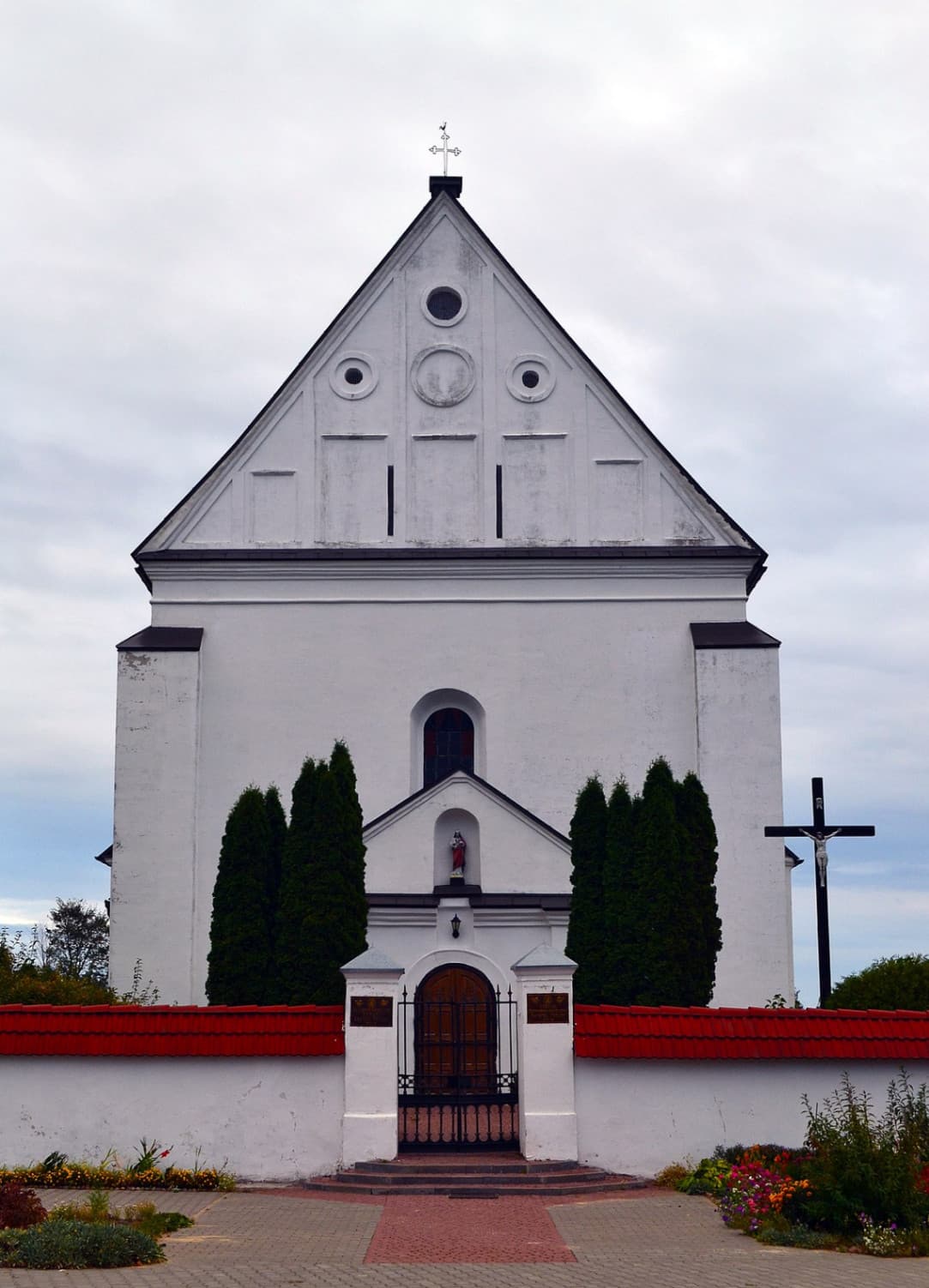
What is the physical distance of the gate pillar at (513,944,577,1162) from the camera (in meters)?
14.8

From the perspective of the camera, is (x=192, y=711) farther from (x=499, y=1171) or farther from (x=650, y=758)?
(x=499, y=1171)

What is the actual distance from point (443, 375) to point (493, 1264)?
54.6 feet

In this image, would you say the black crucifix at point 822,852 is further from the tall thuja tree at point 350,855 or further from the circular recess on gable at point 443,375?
the circular recess on gable at point 443,375

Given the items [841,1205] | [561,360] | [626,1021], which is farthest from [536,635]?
[841,1205]

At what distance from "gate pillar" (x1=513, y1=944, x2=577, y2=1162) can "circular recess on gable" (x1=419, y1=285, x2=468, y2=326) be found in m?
12.9

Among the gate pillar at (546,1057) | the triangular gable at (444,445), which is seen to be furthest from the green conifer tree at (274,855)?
the triangular gable at (444,445)

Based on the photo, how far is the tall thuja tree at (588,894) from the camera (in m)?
19.2

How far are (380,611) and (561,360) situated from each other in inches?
203

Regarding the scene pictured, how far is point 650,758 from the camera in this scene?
2323 centimetres

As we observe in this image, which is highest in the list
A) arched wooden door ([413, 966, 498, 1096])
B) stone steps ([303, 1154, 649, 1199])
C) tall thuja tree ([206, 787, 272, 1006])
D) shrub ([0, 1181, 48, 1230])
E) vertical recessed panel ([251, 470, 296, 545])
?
vertical recessed panel ([251, 470, 296, 545])

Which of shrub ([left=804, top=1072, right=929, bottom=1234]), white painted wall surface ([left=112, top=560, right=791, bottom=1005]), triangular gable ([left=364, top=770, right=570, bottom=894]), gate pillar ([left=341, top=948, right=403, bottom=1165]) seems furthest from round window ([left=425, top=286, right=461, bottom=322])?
shrub ([left=804, top=1072, right=929, bottom=1234])

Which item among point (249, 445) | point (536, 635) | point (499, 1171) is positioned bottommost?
point (499, 1171)

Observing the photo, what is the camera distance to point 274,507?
2430cm

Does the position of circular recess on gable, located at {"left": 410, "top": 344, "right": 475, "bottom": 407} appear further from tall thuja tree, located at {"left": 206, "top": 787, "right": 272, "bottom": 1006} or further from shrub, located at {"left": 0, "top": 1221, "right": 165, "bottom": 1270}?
shrub, located at {"left": 0, "top": 1221, "right": 165, "bottom": 1270}
